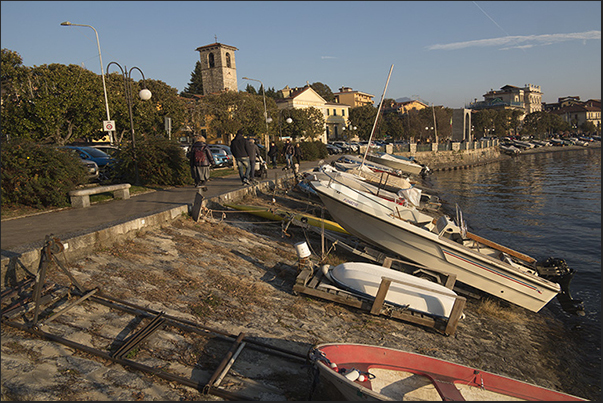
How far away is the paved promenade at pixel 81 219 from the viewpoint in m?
6.46

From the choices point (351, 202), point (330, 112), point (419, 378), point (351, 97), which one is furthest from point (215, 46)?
point (419, 378)

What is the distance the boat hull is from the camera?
27.2ft

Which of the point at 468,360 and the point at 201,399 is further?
the point at 468,360

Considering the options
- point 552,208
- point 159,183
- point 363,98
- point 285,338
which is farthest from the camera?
point 363,98

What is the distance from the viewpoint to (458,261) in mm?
8469

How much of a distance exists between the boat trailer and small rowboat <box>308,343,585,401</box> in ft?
1.85

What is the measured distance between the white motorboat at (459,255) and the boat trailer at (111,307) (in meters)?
4.58

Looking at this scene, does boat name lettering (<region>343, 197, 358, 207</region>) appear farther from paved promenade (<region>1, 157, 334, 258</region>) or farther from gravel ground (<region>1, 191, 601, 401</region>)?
paved promenade (<region>1, 157, 334, 258</region>)

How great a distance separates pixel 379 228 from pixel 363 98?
105m

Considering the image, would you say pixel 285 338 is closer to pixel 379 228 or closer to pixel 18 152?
pixel 379 228

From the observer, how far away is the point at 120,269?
6293 mm

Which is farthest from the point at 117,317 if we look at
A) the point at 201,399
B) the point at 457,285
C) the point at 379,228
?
the point at 457,285

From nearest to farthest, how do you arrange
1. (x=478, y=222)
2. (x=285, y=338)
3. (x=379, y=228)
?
(x=285, y=338)
(x=379, y=228)
(x=478, y=222)

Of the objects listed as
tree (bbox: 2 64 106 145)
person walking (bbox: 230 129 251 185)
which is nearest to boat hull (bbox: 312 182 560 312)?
person walking (bbox: 230 129 251 185)
